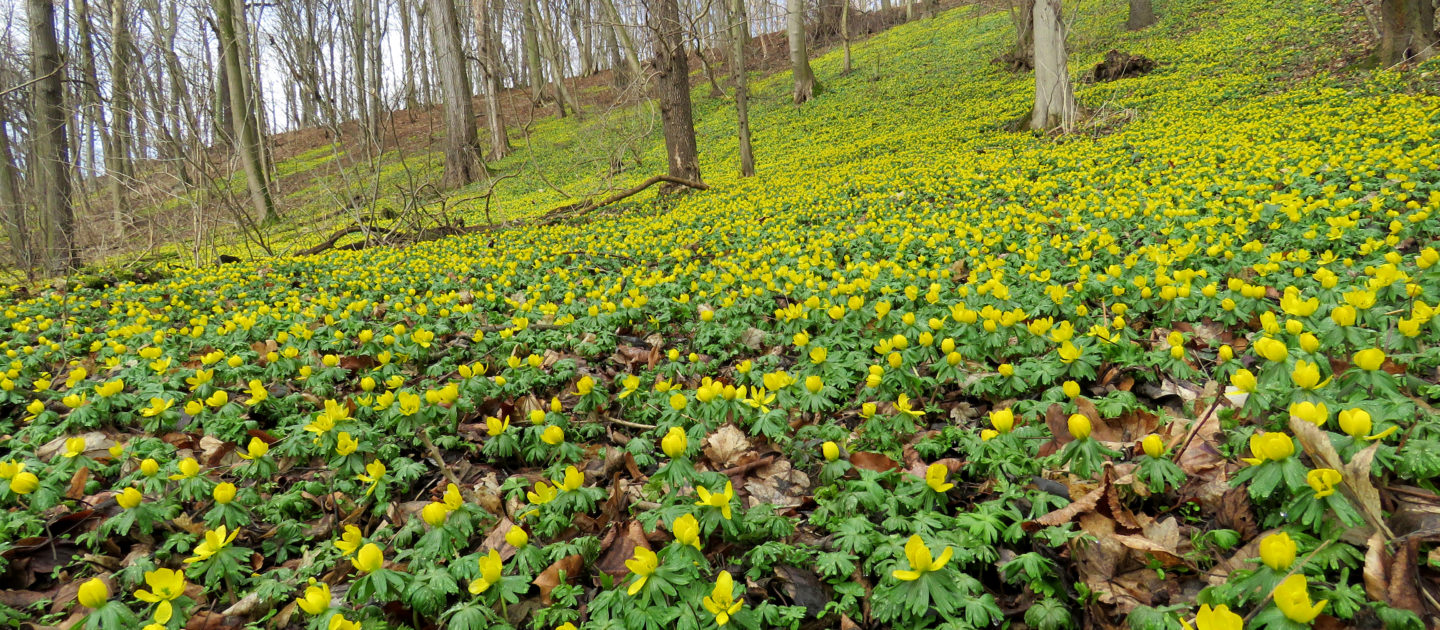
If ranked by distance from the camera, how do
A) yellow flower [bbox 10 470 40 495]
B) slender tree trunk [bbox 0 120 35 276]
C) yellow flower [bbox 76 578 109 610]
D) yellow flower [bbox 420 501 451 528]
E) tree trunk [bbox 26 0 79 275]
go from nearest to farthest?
yellow flower [bbox 76 578 109 610] < yellow flower [bbox 420 501 451 528] < yellow flower [bbox 10 470 40 495] < tree trunk [bbox 26 0 79 275] < slender tree trunk [bbox 0 120 35 276]

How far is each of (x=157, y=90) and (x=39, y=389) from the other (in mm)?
6295

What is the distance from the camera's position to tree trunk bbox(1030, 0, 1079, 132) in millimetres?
10672

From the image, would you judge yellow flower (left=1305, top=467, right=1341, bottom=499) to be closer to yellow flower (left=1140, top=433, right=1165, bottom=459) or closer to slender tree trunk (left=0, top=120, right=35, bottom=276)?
yellow flower (left=1140, top=433, right=1165, bottom=459)

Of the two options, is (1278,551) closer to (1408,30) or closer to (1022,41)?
(1408,30)

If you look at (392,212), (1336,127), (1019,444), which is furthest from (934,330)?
(392,212)

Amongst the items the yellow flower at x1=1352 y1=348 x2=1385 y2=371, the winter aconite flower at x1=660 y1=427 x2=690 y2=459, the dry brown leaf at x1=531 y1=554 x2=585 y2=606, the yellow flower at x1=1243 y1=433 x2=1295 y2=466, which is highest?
the yellow flower at x1=1352 y1=348 x2=1385 y2=371

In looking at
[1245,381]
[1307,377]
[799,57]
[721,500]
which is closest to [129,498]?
[721,500]

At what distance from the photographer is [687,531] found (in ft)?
5.40

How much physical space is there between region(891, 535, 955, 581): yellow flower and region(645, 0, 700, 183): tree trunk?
9474mm

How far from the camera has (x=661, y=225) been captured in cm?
770

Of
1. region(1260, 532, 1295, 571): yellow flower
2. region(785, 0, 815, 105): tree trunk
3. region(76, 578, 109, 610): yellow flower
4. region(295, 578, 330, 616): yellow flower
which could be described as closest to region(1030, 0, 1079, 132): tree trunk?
region(785, 0, 815, 105): tree trunk

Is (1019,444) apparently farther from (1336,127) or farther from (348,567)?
(1336,127)

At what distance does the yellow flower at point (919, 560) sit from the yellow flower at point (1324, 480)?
0.80 meters

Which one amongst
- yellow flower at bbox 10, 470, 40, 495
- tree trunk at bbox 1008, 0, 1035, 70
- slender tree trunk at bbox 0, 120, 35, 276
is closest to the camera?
yellow flower at bbox 10, 470, 40, 495
